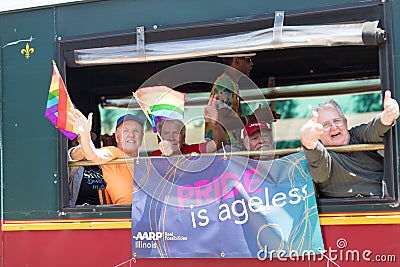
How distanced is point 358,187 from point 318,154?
0.29 metres

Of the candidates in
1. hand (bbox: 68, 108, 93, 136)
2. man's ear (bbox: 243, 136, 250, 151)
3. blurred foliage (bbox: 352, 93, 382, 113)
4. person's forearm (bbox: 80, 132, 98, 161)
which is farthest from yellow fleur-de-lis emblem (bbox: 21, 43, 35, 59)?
blurred foliage (bbox: 352, 93, 382, 113)

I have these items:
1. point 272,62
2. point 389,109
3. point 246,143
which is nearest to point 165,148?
point 246,143

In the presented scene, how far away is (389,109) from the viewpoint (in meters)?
3.16

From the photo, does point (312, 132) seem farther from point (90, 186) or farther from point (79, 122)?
point (90, 186)

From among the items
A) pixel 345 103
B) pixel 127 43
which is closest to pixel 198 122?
pixel 345 103

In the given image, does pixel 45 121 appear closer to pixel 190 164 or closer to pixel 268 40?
pixel 190 164

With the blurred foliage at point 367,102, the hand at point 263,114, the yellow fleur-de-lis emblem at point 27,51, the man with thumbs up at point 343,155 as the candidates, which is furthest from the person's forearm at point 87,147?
the blurred foliage at point 367,102

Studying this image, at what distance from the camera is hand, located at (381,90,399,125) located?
3158 millimetres

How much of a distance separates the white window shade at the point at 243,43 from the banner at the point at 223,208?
21.9 inches

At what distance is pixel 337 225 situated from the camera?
3.32m

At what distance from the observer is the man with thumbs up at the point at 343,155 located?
126 inches

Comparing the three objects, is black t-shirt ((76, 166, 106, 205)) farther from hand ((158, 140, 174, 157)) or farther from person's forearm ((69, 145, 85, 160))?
hand ((158, 140, 174, 157))

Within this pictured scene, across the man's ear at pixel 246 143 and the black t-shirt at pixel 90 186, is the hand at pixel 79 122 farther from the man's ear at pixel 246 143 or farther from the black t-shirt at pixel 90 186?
the man's ear at pixel 246 143

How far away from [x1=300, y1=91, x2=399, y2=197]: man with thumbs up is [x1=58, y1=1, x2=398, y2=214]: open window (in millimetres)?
95
